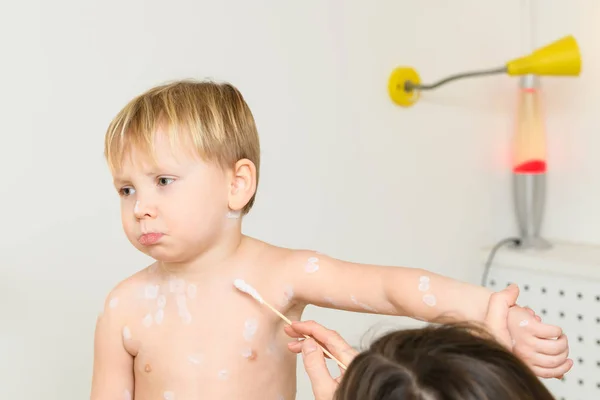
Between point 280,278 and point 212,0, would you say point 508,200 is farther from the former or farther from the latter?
point 280,278

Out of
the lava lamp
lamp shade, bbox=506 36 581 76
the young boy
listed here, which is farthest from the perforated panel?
the young boy

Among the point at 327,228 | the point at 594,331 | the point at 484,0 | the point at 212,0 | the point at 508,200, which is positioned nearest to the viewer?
the point at 212,0

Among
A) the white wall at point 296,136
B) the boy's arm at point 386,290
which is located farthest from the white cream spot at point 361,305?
the white wall at point 296,136

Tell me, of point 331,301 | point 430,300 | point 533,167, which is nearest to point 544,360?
point 430,300

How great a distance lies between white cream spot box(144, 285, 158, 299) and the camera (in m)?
0.93

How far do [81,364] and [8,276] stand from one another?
0.20 m

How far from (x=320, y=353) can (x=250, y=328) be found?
124 mm

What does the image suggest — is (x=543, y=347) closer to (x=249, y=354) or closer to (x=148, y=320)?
(x=249, y=354)

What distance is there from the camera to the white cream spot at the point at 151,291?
93 cm

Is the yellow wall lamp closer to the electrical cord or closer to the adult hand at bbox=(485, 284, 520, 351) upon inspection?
the electrical cord

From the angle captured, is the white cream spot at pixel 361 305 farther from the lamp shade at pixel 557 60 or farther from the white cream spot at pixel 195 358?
the lamp shade at pixel 557 60

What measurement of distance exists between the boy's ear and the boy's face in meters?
0.02

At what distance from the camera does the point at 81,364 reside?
1.27 m

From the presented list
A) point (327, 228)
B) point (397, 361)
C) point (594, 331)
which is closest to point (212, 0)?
point (327, 228)
